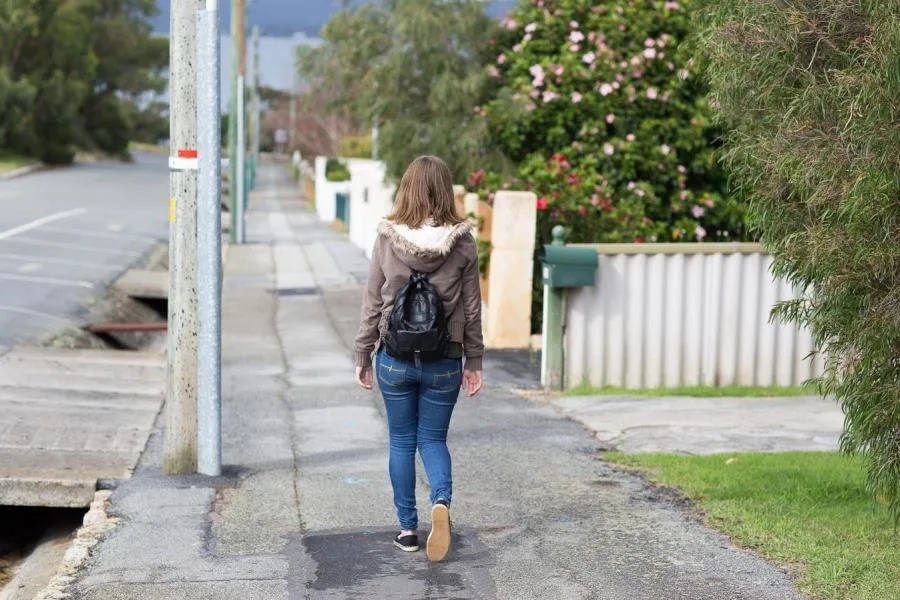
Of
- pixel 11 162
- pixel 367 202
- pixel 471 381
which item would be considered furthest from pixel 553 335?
pixel 11 162

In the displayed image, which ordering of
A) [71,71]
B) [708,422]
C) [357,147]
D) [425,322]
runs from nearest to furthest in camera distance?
[425,322]
[708,422]
[357,147]
[71,71]

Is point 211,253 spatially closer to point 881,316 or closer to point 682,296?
point 881,316

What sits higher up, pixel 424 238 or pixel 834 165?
pixel 834 165

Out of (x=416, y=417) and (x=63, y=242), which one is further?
(x=63, y=242)

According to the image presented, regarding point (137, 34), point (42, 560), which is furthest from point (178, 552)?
point (137, 34)

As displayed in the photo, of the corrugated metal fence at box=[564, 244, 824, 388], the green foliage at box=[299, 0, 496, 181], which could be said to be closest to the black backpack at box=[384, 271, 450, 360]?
the corrugated metal fence at box=[564, 244, 824, 388]

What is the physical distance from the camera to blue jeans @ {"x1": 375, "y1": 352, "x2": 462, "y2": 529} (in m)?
5.99

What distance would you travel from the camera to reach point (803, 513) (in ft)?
22.2

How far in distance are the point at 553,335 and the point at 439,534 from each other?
510 cm

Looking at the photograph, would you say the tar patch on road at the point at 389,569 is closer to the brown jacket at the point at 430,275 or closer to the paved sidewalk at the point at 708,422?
the brown jacket at the point at 430,275

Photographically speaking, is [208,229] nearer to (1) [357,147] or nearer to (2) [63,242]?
(2) [63,242]

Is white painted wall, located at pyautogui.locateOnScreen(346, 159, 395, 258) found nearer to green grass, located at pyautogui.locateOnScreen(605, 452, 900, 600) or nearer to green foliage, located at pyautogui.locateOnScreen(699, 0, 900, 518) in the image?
green grass, located at pyautogui.locateOnScreen(605, 452, 900, 600)

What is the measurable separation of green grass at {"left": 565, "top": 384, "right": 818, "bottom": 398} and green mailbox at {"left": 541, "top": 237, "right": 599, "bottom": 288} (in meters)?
0.84

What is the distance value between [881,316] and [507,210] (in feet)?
26.1
